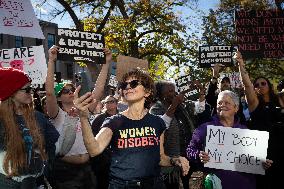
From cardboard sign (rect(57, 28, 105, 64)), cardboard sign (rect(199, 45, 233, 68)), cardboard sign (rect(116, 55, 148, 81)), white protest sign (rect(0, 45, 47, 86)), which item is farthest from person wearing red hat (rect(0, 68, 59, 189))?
cardboard sign (rect(199, 45, 233, 68))

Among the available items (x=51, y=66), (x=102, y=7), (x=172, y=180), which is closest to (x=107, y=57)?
(x=51, y=66)

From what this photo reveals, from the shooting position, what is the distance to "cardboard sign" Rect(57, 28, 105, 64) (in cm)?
605

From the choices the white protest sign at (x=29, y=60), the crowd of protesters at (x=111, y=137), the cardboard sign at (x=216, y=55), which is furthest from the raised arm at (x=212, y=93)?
the white protest sign at (x=29, y=60)

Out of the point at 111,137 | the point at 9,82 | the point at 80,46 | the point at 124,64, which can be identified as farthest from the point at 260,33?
the point at 9,82

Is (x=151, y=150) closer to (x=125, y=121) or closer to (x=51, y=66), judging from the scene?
(x=125, y=121)

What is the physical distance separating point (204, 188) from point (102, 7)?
19.9m

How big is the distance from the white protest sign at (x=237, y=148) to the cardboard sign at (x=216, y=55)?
437 centimetres

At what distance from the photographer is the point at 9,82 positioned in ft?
10.9

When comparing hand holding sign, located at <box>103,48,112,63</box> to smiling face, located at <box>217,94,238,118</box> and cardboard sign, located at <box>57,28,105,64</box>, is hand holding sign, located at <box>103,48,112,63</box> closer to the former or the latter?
cardboard sign, located at <box>57,28,105,64</box>

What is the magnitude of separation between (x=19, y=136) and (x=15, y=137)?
3cm

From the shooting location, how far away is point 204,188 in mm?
4438

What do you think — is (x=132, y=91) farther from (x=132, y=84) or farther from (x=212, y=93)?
(x=212, y=93)

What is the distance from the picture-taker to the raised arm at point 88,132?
3039 mm

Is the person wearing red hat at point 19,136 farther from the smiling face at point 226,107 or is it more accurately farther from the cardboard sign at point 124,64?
the cardboard sign at point 124,64
